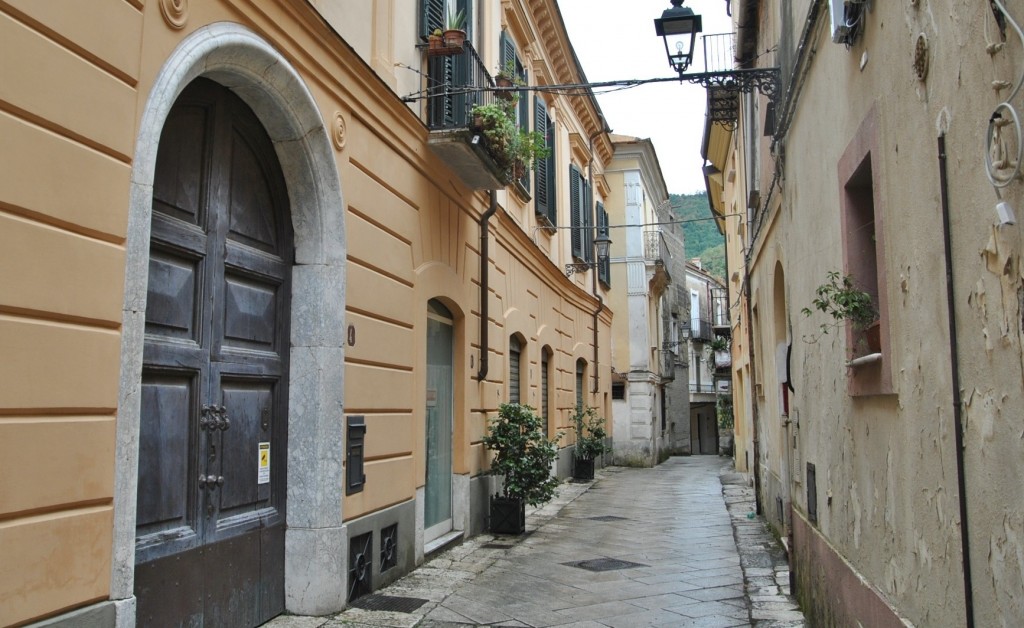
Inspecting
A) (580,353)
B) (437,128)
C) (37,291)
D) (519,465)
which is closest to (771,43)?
(437,128)

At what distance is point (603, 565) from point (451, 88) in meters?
4.98

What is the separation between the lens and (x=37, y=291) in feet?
10.6

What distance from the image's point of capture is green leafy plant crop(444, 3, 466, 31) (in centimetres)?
763

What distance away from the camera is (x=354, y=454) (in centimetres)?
618

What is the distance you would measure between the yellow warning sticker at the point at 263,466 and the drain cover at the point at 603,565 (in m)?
3.67

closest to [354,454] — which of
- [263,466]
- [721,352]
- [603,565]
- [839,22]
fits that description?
[263,466]

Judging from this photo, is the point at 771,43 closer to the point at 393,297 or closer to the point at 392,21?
the point at 392,21

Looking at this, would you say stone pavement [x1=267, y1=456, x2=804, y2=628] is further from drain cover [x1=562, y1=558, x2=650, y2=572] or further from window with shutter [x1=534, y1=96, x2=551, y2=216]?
window with shutter [x1=534, y1=96, x2=551, y2=216]

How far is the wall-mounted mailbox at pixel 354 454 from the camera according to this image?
19.9 feet

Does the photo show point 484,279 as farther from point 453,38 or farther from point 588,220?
point 588,220

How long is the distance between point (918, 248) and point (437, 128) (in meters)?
5.59

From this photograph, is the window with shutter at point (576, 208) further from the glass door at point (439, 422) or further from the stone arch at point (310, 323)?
the stone arch at point (310, 323)

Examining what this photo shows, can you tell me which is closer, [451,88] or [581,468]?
[451,88]

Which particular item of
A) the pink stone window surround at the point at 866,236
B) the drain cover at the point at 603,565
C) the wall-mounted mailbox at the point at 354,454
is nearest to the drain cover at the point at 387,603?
the wall-mounted mailbox at the point at 354,454
